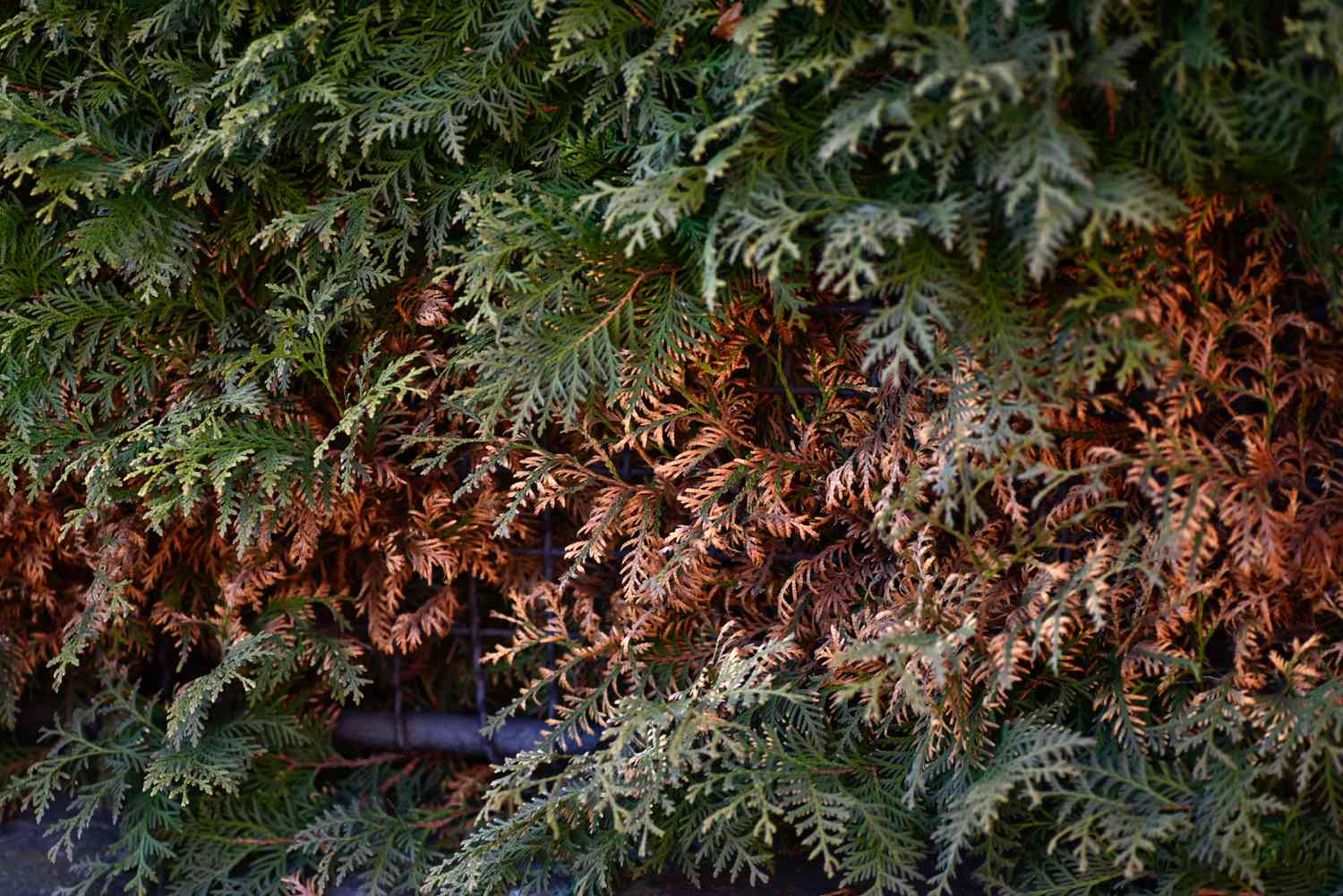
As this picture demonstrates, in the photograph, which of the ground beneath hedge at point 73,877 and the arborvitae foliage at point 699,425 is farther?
the ground beneath hedge at point 73,877

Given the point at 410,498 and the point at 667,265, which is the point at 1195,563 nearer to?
the point at 667,265

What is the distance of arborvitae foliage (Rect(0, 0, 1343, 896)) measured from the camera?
5.30 feet

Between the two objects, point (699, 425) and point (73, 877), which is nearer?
point (699, 425)

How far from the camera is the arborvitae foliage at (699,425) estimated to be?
161 centimetres

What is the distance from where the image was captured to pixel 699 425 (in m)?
2.14

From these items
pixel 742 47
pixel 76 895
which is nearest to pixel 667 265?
pixel 742 47

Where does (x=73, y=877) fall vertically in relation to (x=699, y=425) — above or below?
below

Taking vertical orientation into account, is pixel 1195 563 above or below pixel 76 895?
above

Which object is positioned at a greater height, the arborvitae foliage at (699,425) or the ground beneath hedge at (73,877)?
the arborvitae foliage at (699,425)

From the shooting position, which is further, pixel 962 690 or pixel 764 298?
pixel 764 298

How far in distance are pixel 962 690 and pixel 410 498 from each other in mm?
1224

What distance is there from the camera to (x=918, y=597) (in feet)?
5.93

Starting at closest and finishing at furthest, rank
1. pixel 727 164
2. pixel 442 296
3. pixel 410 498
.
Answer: pixel 727 164 < pixel 442 296 < pixel 410 498

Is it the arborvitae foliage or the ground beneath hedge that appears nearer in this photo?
the arborvitae foliage
